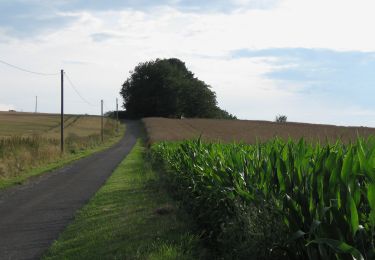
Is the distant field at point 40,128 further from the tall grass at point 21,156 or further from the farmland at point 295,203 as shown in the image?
the farmland at point 295,203

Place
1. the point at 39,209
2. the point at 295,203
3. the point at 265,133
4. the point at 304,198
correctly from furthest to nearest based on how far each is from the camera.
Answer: the point at 265,133 < the point at 39,209 < the point at 295,203 < the point at 304,198

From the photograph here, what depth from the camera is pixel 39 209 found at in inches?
503

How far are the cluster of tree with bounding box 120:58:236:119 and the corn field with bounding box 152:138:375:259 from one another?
101 meters

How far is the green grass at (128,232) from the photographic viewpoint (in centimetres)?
704

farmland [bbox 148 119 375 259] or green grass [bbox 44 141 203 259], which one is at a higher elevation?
farmland [bbox 148 119 375 259]

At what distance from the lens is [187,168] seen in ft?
34.7

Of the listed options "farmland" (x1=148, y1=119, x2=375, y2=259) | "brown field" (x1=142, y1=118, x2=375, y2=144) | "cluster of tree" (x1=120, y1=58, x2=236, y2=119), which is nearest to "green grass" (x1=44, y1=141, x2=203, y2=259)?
"farmland" (x1=148, y1=119, x2=375, y2=259)

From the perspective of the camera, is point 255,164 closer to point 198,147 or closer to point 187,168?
point 187,168

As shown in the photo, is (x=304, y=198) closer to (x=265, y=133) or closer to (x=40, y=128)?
(x=265, y=133)

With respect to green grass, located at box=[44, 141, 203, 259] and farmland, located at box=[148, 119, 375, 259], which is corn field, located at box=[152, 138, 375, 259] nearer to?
farmland, located at box=[148, 119, 375, 259]

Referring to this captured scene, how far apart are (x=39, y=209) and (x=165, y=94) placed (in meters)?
98.0

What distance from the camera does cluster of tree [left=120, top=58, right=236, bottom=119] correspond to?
108625 millimetres

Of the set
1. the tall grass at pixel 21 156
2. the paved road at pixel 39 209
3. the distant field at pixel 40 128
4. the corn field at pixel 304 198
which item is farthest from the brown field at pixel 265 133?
the distant field at pixel 40 128

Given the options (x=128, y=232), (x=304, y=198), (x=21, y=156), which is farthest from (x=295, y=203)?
(x=21, y=156)
